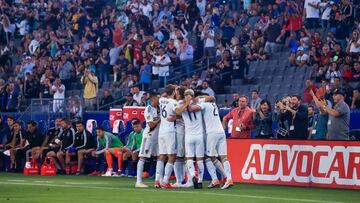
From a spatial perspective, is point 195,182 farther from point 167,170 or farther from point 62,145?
point 62,145

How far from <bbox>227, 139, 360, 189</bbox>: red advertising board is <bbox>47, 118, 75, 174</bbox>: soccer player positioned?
635 centimetres

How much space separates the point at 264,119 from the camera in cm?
2667

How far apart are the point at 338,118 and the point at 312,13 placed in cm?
1044

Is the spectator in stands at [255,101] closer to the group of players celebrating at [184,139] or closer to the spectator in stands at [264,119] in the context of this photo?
the spectator in stands at [264,119]

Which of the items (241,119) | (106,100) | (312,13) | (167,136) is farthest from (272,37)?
(167,136)

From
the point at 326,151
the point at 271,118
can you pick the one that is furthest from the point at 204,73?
the point at 326,151

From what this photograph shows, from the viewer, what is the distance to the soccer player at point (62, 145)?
104 feet

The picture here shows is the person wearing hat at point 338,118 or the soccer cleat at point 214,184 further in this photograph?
the person wearing hat at point 338,118

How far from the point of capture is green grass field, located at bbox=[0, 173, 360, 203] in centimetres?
2027

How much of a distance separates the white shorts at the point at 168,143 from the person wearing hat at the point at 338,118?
336cm

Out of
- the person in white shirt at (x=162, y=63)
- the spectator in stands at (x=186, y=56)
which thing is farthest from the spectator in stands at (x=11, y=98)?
the spectator in stands at (x=186, y=56)

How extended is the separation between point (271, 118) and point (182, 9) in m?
13.8

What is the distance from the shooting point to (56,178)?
94.5ft

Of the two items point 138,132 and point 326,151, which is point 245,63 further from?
point 326,151
